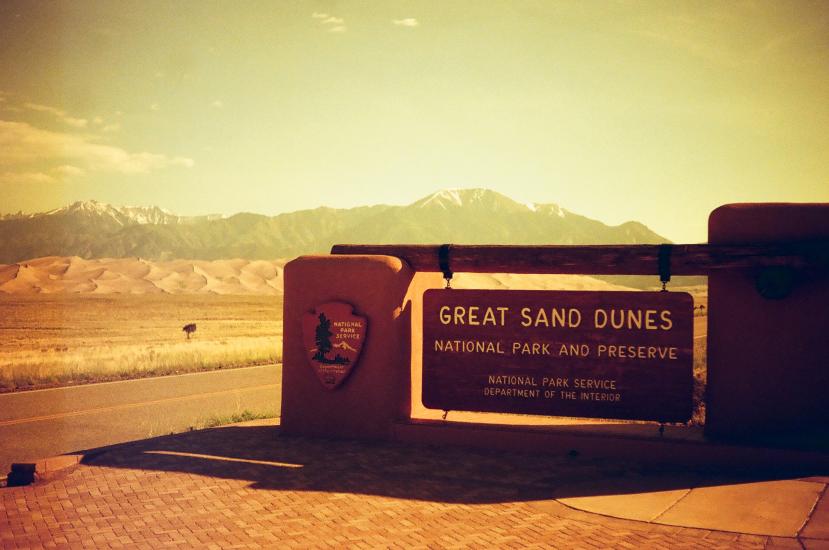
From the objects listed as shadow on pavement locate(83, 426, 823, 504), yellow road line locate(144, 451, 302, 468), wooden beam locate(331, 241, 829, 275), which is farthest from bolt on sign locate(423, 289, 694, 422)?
yellow road line locate(144, 451, 302, 468)

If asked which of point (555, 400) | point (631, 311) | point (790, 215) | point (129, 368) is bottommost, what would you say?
point (129, 368)

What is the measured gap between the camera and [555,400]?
9.30 m

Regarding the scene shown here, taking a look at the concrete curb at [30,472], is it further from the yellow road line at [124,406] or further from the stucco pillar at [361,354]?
the yellow road line at [124,406]

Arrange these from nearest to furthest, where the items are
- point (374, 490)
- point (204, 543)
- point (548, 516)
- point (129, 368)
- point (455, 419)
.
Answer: point (204, 543)
point (548, 516)
point (374, 490)
point (455, 419)
point (129, 368)

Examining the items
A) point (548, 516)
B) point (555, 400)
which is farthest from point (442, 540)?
point (555, 400)

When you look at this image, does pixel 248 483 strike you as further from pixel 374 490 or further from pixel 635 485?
pixel 635 485

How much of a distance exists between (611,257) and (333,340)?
3.92m

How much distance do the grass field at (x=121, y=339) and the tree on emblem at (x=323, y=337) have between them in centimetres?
1036

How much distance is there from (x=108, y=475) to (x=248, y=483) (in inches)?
67.6

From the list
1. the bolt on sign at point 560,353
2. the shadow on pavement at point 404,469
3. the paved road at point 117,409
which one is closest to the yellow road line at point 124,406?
the paved road at point 117,409

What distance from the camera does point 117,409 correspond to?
1377 centimetres

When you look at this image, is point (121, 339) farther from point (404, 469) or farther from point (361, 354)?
point (404, 469)

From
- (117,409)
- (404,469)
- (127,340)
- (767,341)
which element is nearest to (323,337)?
(404,469)

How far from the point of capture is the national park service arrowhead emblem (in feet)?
32.4
